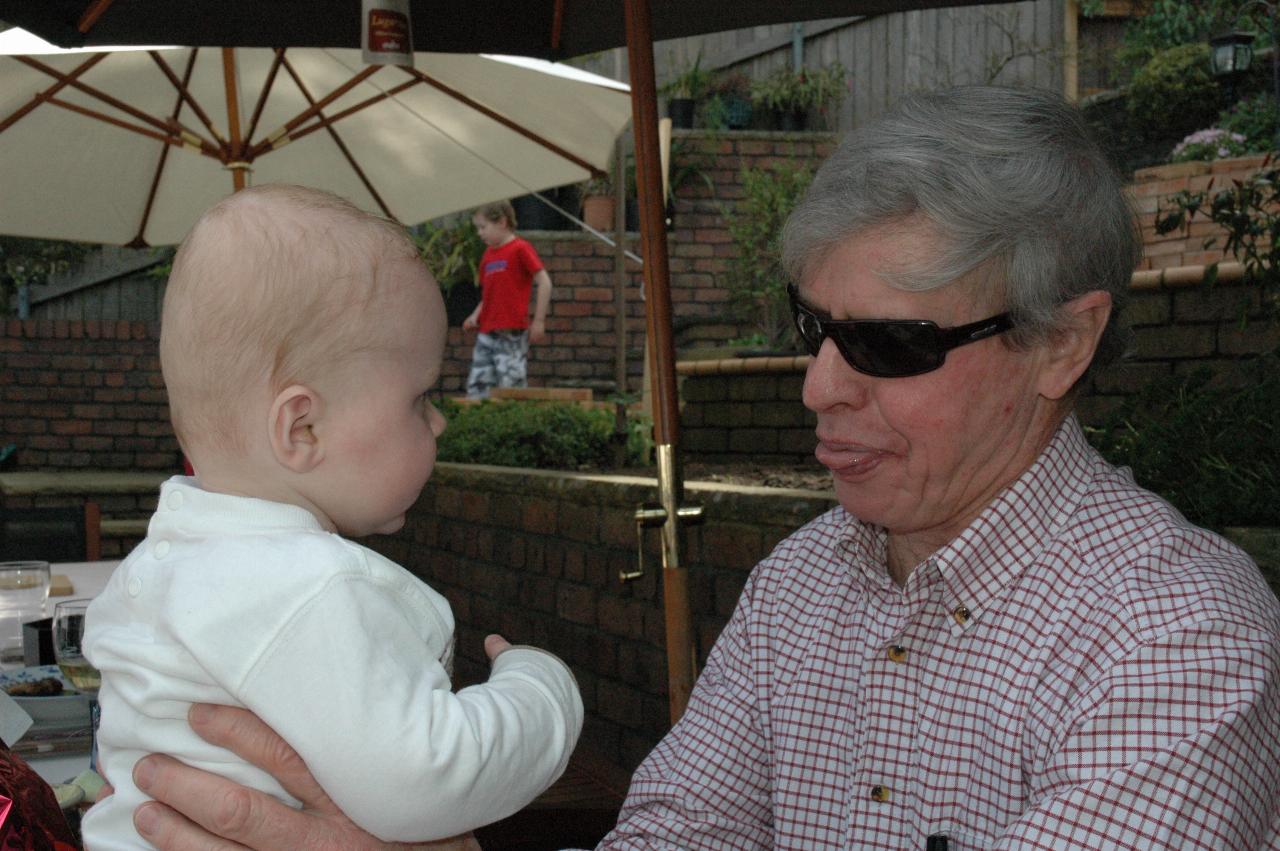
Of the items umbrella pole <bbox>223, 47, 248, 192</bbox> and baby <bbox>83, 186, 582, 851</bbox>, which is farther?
umbrella pole <bbox>223, 47, 248, 192</bbox>

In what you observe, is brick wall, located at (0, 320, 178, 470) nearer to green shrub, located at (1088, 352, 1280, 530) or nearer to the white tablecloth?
the white tablecloth

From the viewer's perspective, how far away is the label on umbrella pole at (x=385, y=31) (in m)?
2.72

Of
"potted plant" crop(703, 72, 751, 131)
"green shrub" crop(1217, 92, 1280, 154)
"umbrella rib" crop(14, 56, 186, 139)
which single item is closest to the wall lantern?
"green shrub" crop(1217, 92, 1280, 154)

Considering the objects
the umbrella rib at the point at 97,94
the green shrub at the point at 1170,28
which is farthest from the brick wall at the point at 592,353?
the umbrella rib at the point at 97,94

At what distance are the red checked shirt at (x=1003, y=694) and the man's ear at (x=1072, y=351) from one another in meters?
0.06

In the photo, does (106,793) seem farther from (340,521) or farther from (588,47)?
(588,47)

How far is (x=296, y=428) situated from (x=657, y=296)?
51.5 inches

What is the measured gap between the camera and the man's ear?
1725mm

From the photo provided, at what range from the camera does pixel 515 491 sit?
5402 mm

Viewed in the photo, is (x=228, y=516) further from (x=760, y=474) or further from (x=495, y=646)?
(x=760, y=474)

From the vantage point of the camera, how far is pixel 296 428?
1.34m

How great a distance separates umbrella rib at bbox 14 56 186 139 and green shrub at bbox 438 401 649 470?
1.98 m

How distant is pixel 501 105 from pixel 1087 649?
13.0 ft

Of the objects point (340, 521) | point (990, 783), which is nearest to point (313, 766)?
point (340, 521)
